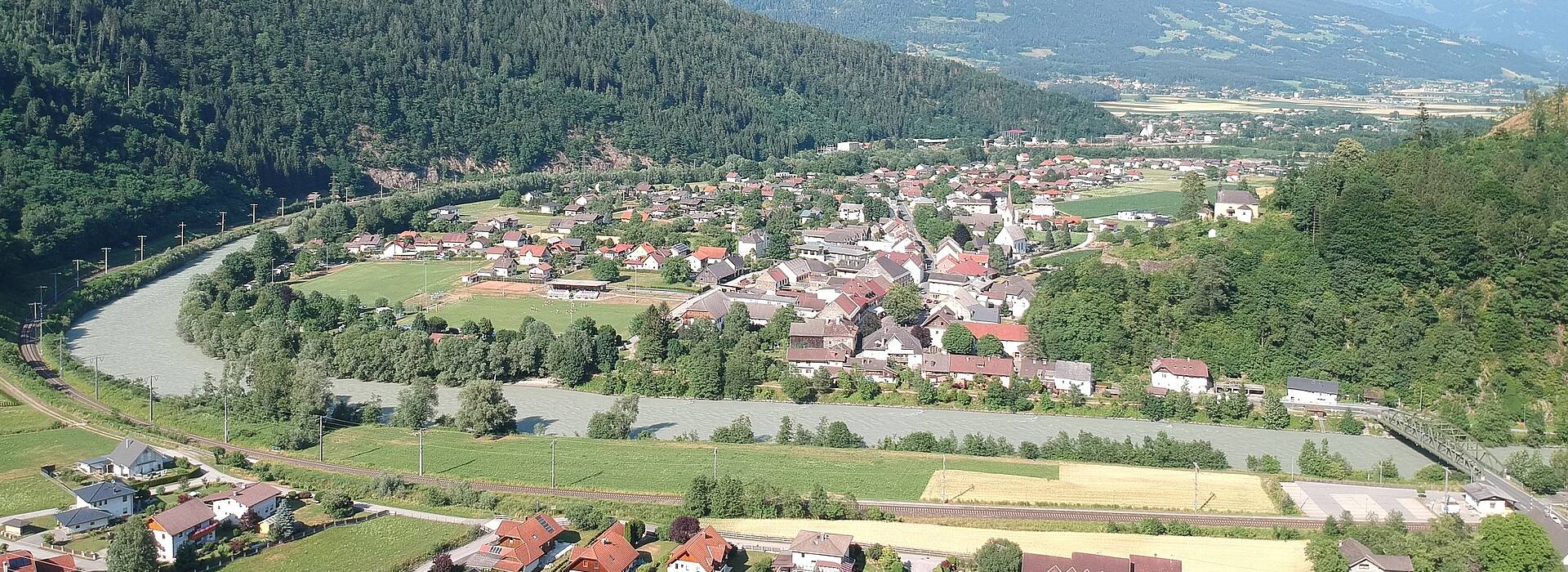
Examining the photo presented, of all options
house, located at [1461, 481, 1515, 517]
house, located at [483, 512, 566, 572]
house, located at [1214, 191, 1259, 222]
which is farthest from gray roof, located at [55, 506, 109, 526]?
house, located at [1214, 191, 1259, 222]

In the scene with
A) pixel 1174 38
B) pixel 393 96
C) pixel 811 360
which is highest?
pixel 1174 38

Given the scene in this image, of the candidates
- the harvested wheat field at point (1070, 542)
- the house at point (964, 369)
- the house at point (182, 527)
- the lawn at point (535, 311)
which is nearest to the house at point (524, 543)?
the harvested wheat field at point (1070, 542)

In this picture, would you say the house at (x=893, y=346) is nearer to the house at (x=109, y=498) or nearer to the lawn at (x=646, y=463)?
the lawn at (x=646, y=463)

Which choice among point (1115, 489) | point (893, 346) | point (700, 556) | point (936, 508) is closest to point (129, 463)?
point (700, 556)

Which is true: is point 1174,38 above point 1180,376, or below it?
above

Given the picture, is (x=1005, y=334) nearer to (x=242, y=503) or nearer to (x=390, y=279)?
(x=242, y=503)

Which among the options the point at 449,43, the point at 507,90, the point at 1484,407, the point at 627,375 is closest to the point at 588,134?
the point at 507,90

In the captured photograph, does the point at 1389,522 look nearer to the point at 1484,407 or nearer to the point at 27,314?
the point at 1484,407
